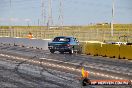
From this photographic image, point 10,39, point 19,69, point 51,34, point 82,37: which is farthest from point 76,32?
point 19,69

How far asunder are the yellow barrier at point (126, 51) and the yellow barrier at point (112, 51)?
0.51 m

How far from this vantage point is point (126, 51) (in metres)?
28.9

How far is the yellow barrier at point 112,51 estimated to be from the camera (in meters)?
29.9

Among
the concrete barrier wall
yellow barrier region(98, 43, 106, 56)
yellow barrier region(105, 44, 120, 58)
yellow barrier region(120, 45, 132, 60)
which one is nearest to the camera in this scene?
yellow barrier region(120, 45, 132, 60)

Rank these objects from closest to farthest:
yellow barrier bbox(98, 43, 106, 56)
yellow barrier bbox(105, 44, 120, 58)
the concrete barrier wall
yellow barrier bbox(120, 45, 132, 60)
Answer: yellow barrier bbox(120, 45, 132, 60) < yellow barrier bbox(105, 44, 120, 58) < yellow barrier bbox(98, 43, 106, 56) < the concrete barrier wall

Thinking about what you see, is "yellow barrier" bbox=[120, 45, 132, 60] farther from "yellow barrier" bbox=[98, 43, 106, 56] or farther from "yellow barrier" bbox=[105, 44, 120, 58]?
"yellow barrier" bbox=[98, 43, 106, 56]

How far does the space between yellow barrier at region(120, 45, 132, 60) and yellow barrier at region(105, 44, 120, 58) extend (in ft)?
1.68

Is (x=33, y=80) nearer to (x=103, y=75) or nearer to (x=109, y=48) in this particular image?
(x=103, y=75)

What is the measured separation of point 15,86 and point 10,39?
3912 centimetres

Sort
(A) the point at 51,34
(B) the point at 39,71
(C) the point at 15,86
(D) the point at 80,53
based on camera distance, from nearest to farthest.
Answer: (C) the point at 15,86 < (B) the point at 39,71 < (D) the point at 80,53 < (A) the point at 51,34

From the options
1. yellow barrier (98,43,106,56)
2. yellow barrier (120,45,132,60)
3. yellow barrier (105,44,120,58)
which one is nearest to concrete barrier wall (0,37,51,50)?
yellow barrier (98,43,106,56)

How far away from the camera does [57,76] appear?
16.6 metres

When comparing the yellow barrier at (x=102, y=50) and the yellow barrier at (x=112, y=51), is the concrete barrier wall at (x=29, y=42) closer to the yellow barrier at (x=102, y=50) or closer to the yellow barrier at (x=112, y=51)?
the yellow barrier at (x=102, y=50)

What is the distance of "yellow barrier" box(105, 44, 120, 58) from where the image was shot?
2992 centimetres
